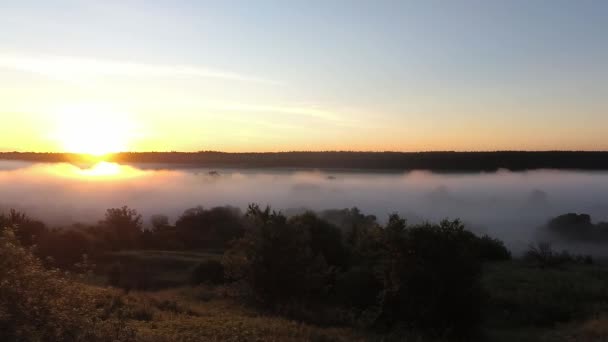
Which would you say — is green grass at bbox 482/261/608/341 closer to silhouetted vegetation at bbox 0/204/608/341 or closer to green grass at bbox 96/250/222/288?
silhouetted vegetation at bbox 0/204/608/341

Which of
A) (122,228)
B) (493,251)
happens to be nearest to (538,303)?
(493,251)

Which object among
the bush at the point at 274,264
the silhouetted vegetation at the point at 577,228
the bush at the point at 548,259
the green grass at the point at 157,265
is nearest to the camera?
the bush at the point at 274,264

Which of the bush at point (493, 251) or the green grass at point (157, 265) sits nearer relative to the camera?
the green grass at point (157, 265)

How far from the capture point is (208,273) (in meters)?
49.8

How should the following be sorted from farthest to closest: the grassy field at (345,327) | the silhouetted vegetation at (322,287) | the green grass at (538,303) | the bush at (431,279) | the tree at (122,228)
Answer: the tree at (122,228)
the green grass at (538,303)
the bush at (431,279)
the grassy field at (345,327)
the silhouetted vegetation at (322,287)

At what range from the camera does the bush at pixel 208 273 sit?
4879 centimetres

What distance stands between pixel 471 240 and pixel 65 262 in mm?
40541

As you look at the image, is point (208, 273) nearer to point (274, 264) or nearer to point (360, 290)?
point (274, 264)

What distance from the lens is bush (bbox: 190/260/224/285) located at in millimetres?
48787

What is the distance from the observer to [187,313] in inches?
1006

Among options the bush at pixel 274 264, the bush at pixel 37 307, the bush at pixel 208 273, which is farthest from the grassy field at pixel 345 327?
the bush at pixel 37 307

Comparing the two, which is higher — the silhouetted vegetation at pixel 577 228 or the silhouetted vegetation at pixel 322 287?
the silhouetted vegetation at pixel 322 287

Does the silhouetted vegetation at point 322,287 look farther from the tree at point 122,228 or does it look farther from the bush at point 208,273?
the tree at point 122,228

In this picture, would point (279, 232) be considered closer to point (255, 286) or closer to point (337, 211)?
point (255, 286)
